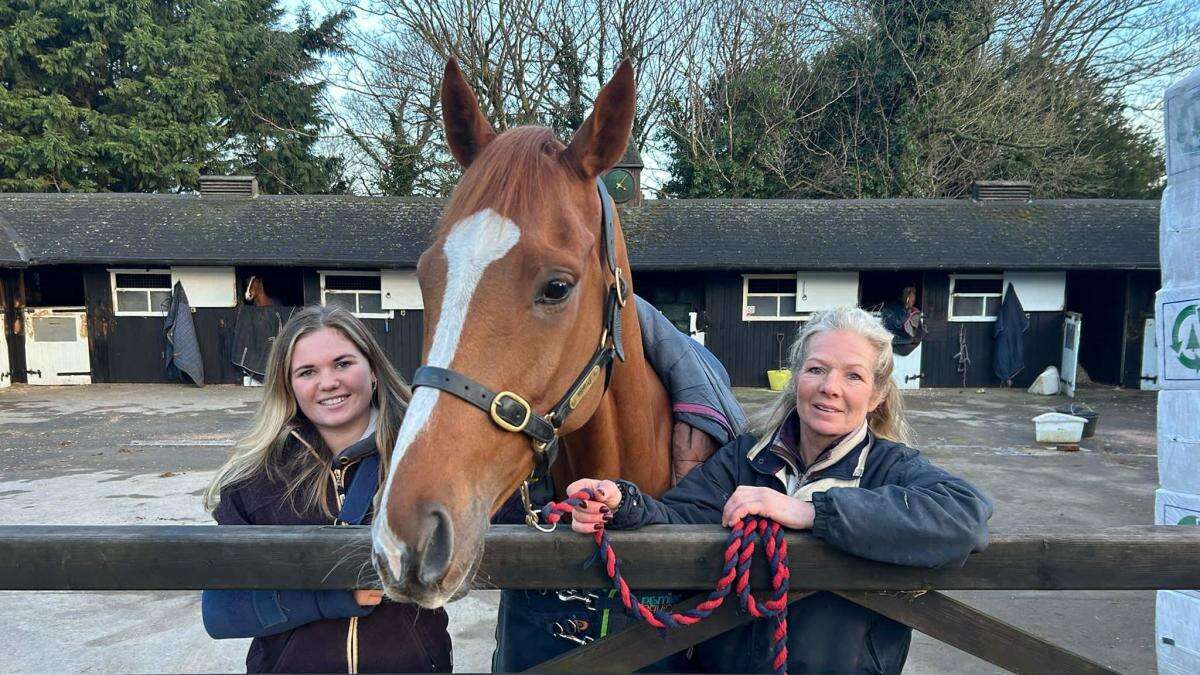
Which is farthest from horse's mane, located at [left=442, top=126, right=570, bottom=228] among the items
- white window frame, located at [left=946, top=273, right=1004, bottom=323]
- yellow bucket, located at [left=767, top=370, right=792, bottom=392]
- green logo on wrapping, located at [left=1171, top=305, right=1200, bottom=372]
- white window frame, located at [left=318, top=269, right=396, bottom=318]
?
white window frame, located at [left=946, top=273, right=1004, bottom=323]

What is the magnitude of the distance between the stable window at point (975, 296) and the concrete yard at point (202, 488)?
1.66 meters

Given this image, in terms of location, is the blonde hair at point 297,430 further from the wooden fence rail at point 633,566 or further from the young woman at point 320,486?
the wooden fence rail at point 633,566

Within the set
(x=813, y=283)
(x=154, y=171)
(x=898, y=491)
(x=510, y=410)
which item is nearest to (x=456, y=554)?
(x=510, y=410)

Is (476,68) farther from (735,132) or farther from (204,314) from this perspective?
(204,314)

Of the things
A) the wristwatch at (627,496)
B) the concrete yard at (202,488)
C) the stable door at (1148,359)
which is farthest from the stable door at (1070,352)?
the wristwatch at (627,496)

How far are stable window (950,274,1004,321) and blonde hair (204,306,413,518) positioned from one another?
14.4 meters

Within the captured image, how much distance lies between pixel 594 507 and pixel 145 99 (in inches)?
1022

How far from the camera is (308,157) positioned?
944 inches

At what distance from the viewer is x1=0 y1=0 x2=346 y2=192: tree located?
19953 millimetres

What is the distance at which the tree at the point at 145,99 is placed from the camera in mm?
19953

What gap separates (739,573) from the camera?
1389mm

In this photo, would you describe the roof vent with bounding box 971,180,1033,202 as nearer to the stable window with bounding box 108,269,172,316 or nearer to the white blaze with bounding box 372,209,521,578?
the white blaze with bounding box 372,209,521,578

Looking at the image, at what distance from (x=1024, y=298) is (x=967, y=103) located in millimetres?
7665

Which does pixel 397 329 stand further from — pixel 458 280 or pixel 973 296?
pixel 458 280
